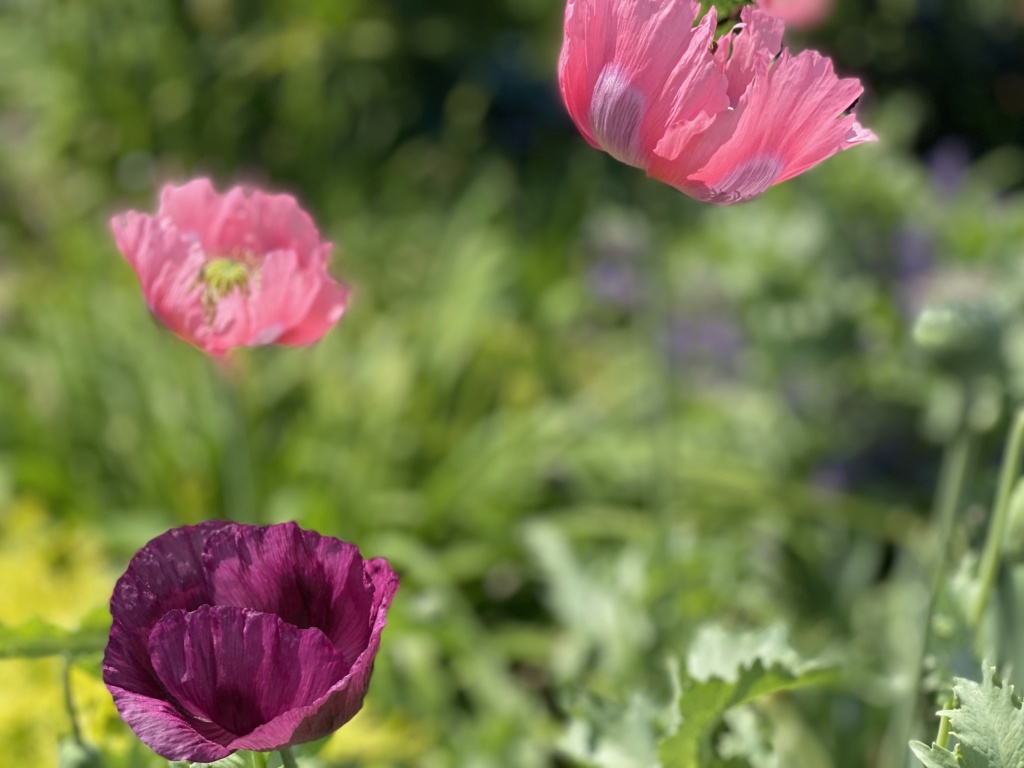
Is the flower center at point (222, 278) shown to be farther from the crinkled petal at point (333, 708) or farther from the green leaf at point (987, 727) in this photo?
the green leaf at point (987, 727)

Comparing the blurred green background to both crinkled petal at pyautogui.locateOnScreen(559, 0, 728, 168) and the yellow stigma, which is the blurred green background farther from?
crinkled petal at pyautogui.locateOnScreen(559, 0, 728, 168)

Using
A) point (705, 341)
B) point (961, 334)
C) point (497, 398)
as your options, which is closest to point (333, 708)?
point (961, 334)

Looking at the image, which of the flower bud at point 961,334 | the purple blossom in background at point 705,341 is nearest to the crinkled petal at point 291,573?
the flower bud at point 961,334

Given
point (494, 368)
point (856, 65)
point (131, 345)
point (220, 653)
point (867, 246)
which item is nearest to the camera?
point (220, 653)

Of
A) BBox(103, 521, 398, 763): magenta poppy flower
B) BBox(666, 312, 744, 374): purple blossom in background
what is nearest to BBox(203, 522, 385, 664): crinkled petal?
BBox(103, 521, 398, 763): magenta poppy flower

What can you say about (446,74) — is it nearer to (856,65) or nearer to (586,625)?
Answer: (856,65)

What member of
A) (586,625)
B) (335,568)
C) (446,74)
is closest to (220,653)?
(335,568)
